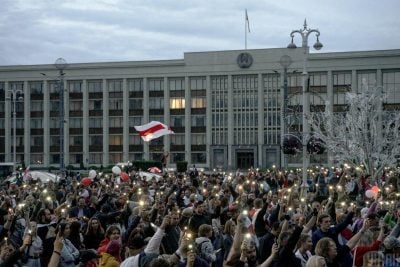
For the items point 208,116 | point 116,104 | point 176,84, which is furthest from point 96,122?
point 208,116

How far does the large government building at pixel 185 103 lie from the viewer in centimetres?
7538

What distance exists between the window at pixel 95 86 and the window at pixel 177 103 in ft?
30.8

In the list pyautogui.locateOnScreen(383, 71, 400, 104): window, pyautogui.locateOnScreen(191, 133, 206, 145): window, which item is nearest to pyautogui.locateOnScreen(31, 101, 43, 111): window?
pyautogui.locateOnScreen(191, 133, 206, 145): window

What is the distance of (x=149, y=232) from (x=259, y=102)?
6821cm

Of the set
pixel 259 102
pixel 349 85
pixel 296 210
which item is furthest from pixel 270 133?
pixel 296 210

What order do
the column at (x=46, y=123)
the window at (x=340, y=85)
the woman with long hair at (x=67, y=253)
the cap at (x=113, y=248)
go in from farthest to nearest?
the column at (x=46, y=123) < the window at (x=340, y=85) < the woman with long hair at (x=67, y=253) < the cap at (x=113, y=248)

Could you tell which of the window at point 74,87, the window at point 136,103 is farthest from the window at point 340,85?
the window at point 74,87

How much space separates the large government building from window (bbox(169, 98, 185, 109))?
0.46 feet

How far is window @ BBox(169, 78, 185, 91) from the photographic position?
8025 centimetres

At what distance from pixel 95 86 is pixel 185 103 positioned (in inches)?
475

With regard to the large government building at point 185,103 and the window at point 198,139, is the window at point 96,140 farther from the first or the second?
the window at point 198,139

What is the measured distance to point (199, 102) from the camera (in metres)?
79.9

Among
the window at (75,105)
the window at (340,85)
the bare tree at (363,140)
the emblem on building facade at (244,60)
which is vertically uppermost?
the emblem on building facade at (244,60)

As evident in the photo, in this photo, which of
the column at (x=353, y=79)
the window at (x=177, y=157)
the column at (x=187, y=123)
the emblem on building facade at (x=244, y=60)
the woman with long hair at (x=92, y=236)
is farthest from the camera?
the window at (x=177, y=157)
